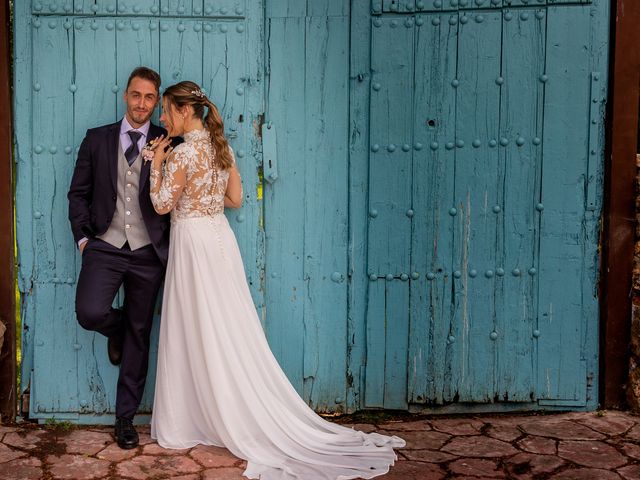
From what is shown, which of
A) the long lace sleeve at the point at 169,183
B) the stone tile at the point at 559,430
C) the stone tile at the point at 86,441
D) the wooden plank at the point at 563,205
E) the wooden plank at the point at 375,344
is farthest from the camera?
the wooden plank at the point at 375,344

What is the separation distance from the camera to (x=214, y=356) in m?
4.20

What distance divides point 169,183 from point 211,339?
847 millimetres

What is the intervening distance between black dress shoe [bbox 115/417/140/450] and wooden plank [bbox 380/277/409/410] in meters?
1.50

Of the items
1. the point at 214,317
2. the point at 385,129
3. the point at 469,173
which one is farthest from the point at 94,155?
the point at 469,173

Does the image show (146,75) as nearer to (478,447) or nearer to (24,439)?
(24,439)

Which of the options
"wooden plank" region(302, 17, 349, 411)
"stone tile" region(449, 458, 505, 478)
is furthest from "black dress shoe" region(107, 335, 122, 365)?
"stone tile" region(449, 458, 505, 478)

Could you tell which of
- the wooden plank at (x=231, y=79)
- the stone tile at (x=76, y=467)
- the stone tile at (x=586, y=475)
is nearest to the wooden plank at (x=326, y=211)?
the wooden plank at (x=231, y=79)

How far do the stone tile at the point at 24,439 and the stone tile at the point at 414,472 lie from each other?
1937mm

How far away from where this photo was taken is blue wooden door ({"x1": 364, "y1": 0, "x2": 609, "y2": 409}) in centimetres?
Result: 461

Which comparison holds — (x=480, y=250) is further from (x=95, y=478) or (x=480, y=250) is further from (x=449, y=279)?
(x=95, y=478)

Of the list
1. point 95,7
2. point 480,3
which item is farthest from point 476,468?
point 95,7

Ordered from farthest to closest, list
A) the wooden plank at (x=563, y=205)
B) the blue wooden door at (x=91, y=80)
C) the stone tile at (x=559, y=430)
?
the wooden plank at (x=563, y=205)
the blue wooden door at (x=91, y=80)
the stone tile at (x=559, y=430)

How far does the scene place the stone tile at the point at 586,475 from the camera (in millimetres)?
3840

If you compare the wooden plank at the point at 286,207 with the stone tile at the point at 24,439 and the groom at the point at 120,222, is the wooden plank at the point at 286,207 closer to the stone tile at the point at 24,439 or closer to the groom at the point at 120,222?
the groom at the point at 120,222
